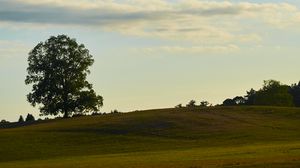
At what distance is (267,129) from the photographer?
278 ft

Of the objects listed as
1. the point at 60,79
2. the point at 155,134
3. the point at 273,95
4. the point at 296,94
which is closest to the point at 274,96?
the point at 273,95

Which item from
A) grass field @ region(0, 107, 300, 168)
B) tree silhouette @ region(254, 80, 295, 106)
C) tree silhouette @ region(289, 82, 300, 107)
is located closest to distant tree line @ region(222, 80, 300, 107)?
tree silhouette @ region(254, 80, 295, 106)

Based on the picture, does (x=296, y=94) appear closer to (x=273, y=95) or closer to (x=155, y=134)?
(x=273, y=95)

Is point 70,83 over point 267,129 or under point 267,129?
over

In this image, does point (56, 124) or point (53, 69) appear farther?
point (53, 69)

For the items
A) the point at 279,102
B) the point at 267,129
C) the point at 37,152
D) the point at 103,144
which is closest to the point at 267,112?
the point at 267,129

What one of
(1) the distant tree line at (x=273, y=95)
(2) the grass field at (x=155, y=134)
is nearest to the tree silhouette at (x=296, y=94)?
(1) the distant tree line at (x=273, y=95)

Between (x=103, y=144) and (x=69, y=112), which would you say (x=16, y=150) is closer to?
(x=103, y=144)

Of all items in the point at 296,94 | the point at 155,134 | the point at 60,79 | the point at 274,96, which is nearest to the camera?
the point at 155,134

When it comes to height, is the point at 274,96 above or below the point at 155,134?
above

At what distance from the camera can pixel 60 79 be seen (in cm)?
10975

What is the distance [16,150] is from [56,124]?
73.2ft

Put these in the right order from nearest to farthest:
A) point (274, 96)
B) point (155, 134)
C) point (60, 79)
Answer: point (155, 134) → point (60, 79) → point (274, 96)

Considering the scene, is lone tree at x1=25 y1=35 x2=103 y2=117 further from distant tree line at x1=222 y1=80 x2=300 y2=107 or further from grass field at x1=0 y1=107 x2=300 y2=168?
distant tree line at x1=222 y1=80 x2=300 y2=107
